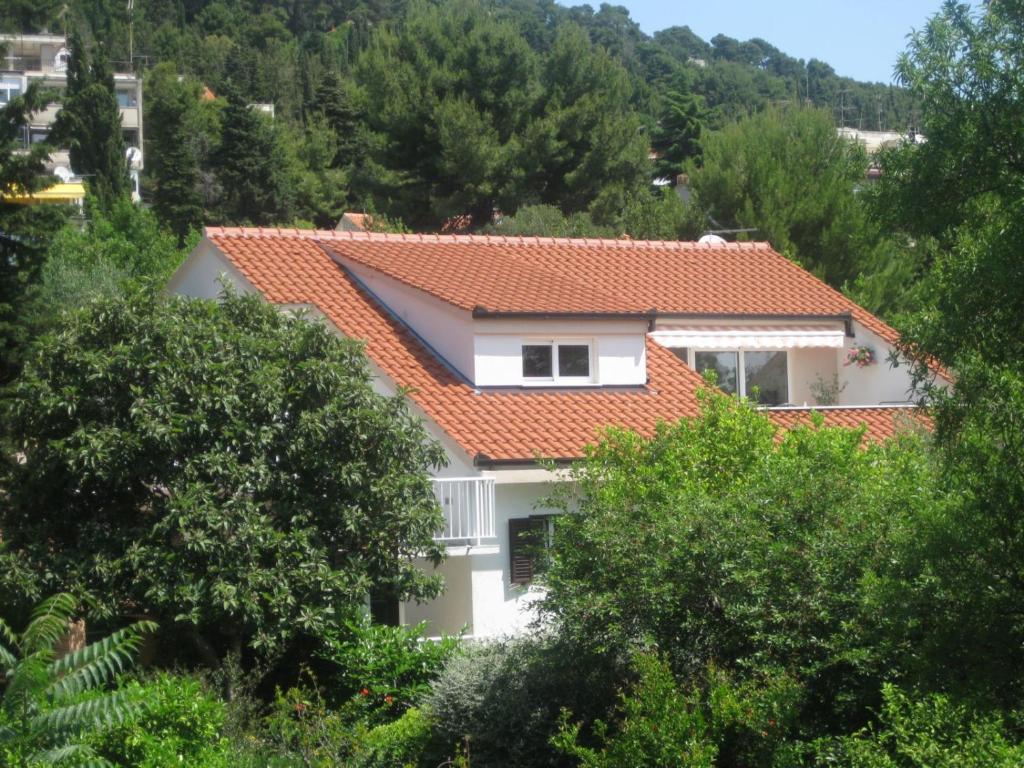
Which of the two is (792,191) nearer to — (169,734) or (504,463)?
(504,463)

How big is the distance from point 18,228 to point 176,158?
44.4 meters

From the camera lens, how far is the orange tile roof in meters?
22.6

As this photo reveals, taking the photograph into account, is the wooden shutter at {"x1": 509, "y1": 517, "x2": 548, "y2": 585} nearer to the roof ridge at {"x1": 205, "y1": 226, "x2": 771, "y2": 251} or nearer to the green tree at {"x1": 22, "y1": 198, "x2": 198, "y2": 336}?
the roof ridge at {"x1": 205, "y1": 226, "x2": 771, "y2": 251}

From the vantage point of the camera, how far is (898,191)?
12461 mm

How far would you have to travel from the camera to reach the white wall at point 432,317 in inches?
952

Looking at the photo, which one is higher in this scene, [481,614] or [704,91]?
[704,91]

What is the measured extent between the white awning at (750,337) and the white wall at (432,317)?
15.7 ft

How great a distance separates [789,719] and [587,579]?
2.69 metres

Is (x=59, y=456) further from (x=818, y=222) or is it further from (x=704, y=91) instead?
(x=704, y=91)

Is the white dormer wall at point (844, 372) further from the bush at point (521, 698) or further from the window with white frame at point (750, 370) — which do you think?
the bush at point (521, 698)

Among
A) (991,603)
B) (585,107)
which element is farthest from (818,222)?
(991,603)

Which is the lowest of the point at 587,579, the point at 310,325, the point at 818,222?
the point at 587,579

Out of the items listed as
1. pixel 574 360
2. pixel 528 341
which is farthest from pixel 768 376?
pixel 528 341

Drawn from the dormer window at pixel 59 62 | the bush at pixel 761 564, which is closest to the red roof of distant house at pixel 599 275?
the bush at pixel 761 564
